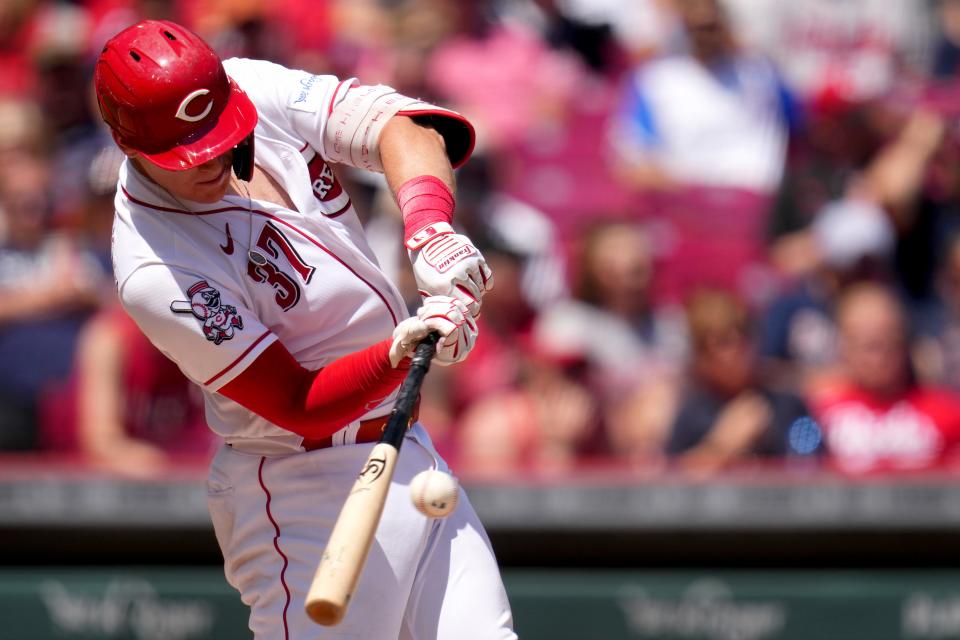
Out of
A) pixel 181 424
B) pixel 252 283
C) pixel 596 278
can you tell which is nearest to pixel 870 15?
pixel 596 278

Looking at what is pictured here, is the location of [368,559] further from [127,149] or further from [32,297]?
[32,297]

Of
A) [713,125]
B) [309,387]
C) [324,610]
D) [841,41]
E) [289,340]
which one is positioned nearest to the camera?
[324,610]

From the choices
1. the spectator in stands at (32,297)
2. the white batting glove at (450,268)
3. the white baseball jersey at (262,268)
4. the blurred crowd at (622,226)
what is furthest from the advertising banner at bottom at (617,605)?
the white batting glove at (450,268)

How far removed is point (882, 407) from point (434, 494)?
2.94 m

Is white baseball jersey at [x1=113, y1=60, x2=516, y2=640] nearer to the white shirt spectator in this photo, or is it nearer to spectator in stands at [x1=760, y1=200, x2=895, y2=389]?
spectator in stands at [x1=760, y1=200, x2=895, y2=389]

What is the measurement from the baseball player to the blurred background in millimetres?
1564

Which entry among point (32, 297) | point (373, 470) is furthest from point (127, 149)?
point (32, 297)

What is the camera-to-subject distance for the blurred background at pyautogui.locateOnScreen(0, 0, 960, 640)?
14.8 feet

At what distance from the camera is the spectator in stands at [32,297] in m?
5.06

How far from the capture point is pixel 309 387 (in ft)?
7.88

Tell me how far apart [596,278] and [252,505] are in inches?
113

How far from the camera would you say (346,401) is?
237 cm

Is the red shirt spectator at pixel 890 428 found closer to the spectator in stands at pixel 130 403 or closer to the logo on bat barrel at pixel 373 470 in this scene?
the spectator in stands at pixel 130 403

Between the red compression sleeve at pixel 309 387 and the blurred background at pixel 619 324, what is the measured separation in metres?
1.79
